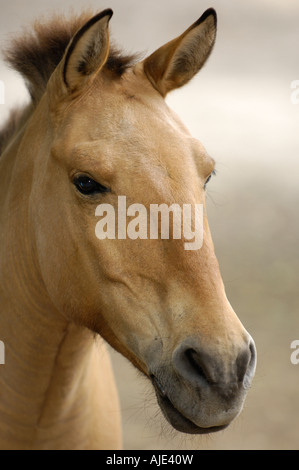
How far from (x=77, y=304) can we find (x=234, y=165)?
11.4 m

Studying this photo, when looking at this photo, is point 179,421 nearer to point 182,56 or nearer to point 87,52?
point 87,52

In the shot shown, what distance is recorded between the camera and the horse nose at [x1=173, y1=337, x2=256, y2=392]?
167cm

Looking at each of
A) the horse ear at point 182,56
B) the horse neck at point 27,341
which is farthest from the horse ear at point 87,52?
the horse neck at point 27,341

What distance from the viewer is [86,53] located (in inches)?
83.7

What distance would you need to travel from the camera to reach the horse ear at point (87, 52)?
2.03m

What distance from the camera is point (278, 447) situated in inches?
241

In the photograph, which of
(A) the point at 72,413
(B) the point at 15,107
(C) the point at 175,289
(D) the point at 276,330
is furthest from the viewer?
(D) the point at 276,330

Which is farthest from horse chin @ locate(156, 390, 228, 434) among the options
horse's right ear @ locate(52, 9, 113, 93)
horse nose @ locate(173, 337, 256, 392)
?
horse's right ear @ locate(52, 9, 113, 93)

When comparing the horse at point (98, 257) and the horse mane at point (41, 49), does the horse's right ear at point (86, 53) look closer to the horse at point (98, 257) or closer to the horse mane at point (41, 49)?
the horse at point (98, 257)

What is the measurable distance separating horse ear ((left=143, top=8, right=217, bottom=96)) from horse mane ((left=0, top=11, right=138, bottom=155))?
0.42 ft

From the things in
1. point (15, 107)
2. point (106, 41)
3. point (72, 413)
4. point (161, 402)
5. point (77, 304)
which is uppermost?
point (106, 41)

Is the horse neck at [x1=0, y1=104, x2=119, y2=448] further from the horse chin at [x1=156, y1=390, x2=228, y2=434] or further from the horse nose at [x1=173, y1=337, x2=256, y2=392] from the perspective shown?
the horse nose at [x1=173, y1=337, x2=256, y2=392]

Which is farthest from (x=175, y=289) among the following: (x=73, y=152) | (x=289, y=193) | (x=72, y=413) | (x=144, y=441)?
(x=289, y=193)

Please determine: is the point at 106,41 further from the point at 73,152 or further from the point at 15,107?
the point at 15,107
